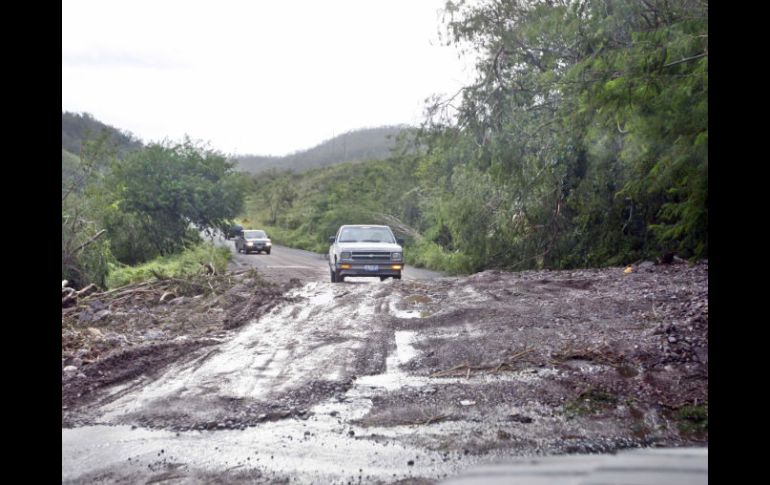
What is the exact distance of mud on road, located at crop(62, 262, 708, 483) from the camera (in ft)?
15.6

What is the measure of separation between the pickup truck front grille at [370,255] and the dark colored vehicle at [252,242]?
22.3 m

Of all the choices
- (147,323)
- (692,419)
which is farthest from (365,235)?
(692,419)

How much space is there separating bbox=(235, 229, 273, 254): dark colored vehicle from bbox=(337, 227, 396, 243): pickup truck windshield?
2082cm

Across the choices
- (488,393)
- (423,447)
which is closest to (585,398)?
(488,393)

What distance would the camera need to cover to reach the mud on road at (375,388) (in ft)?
15.6

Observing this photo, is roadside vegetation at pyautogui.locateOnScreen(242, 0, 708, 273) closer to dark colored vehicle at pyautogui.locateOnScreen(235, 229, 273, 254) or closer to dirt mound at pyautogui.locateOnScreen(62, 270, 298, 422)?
dirt mound at pyautogui.locateOnScreen(62, 270, 298, 422)

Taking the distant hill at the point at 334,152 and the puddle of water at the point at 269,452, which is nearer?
the puddle of water at the point at 269,452

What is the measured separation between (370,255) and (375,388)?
1180cm

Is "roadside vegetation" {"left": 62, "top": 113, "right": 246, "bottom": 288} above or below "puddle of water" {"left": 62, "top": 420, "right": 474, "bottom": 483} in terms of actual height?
above

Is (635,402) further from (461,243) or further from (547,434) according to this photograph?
(461,243)

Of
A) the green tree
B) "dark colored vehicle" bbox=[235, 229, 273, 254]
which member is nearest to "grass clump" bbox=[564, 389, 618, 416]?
the green tree

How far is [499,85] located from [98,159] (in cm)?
1229

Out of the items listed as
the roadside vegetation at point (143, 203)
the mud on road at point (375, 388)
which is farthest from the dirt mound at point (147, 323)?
the roadside vegetation at point (143, 203)

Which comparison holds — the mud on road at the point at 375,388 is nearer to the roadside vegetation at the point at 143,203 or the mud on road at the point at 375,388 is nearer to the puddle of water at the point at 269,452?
the puddle of water at the point at 269,452
